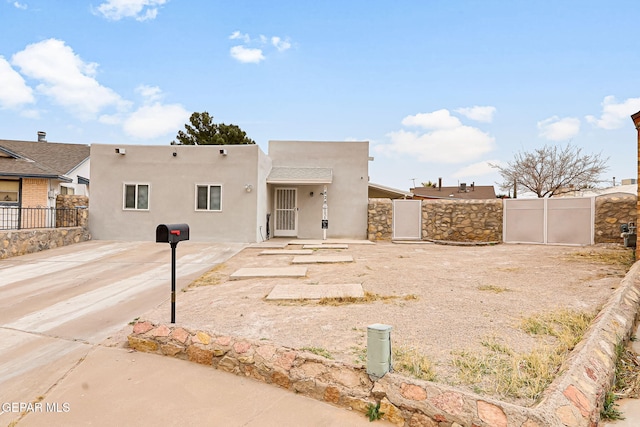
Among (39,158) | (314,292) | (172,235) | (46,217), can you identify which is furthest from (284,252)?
(39,158)

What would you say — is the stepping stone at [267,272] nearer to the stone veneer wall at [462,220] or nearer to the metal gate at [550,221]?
the stone veneer wall at [462,220]

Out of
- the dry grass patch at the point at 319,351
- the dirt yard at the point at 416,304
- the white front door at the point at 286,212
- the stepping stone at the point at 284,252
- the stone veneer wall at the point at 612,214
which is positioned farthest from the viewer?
the white front door at the point at 286,212

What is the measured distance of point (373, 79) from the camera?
16.5m

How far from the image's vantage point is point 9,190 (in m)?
16.4

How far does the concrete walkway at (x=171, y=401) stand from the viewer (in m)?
2.91

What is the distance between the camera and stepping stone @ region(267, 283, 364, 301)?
233 inches

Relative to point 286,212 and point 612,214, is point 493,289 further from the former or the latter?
point 286,212

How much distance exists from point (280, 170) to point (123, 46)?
24.2 feet

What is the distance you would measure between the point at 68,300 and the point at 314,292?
4.35m

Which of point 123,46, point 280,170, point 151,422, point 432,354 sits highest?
point 123,46

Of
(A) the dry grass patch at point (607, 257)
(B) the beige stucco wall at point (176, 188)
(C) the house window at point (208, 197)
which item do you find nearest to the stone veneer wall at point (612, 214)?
(A) the dry grass patch at point (607, 257)

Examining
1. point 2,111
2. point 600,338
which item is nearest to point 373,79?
point 600,338

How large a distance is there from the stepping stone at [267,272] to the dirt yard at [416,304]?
22cm

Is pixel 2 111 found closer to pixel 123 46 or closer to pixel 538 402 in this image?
pixel 123 46
